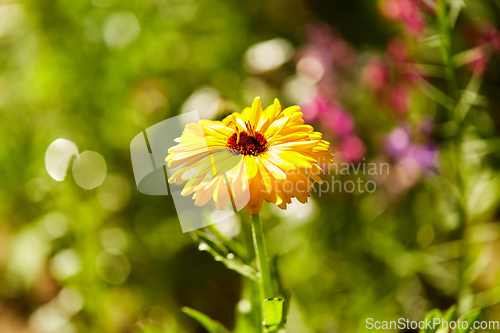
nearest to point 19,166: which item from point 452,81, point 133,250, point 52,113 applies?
point 52,113

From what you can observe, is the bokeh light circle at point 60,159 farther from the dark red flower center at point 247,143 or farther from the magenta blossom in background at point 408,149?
the magenta blossom in background at point 408,149

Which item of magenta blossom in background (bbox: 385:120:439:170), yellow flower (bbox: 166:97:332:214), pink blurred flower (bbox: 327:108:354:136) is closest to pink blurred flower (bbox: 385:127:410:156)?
magenta blossom in background (bbox: 385:120:439:170)

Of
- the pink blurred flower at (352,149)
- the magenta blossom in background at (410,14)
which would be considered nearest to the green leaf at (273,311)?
the pink blurred flower at (352,149)

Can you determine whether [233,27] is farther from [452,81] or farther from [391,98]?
[452,81]

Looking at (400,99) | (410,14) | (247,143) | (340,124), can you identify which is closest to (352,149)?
(340,124)

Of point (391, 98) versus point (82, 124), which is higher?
point (82, 124)

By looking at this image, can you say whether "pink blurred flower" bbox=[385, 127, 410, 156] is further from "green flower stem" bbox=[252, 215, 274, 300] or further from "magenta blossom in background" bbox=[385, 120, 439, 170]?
"green flower stem" bbox=[252, 215, 274, 300]
